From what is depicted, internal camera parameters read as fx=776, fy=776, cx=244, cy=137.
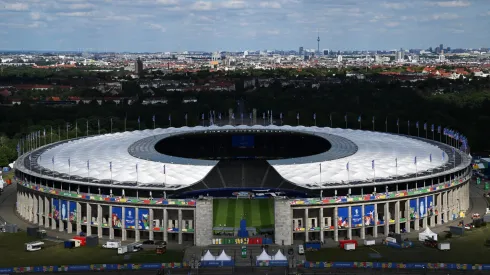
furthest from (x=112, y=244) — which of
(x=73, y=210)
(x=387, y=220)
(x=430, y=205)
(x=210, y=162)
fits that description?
(x=430, y=205)

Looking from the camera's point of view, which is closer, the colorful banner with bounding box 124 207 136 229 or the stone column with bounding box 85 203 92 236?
the colorful banner with bounding box 124 207 136 229

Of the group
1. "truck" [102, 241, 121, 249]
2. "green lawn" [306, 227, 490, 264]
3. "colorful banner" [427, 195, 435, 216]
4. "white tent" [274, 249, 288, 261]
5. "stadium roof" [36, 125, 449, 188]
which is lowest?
"green lawn" [306, 227, 490, 264]

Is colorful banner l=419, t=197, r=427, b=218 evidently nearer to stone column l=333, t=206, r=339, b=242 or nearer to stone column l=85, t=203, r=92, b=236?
stone column l=333, t=206, r=339, b=242

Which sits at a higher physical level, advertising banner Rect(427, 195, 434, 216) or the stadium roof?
the stadium roof

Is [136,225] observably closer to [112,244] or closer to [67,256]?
[112,244]

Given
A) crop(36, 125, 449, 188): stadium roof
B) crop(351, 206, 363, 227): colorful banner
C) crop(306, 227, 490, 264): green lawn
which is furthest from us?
crop(36, 125, 449, 188): stadium roof

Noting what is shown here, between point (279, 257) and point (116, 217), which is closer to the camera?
point (279, 257)

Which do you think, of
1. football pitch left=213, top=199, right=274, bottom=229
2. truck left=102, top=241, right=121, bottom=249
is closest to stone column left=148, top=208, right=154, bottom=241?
truck left=102, top=241, right=121, bottom=249

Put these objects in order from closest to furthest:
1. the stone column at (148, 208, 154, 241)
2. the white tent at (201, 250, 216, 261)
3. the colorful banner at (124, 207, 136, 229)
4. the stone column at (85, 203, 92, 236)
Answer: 1. the white tent at (201, 250, 216, 261)
2. the stone column at (148, 208, 154, 241)
3. the colorful banner at (124, 207, 136, 229)
4. the stone column at (85, 203, 92, 236)
